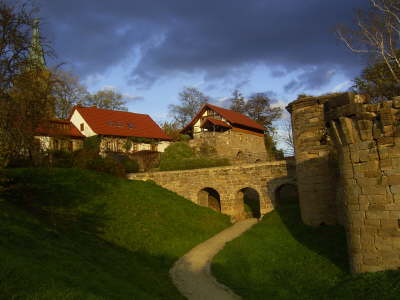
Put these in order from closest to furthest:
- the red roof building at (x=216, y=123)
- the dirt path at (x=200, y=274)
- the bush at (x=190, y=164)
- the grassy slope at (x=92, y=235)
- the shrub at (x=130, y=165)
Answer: the grassy slope at (x=92, y=235), the dirt path at (x=200, y=274), the bush at (x=190, y=164), the shrub at (x=130, y=165), the red roof building at (x=216, y=123)

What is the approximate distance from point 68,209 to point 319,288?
10862 millimetres

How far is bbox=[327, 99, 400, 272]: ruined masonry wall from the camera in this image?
795cm

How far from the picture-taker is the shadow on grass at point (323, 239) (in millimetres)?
10961

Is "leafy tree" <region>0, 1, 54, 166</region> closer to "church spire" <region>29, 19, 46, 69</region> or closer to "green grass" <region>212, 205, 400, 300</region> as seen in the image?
"church spire" <region>29, 19, 46, 69</region>

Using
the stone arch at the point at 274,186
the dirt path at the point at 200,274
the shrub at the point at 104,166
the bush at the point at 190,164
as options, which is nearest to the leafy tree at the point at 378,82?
the stone arch at the point at 274,186

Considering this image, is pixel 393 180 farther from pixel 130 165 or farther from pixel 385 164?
pixel 130 165

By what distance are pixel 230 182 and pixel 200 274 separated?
1119cm

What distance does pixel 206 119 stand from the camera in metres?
35.8

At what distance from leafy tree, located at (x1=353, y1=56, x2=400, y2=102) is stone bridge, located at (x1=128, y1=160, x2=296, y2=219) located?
28.4ft

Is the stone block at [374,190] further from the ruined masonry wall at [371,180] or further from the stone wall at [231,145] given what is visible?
the stone wall at [231,145]

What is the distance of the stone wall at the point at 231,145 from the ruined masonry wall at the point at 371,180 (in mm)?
24803

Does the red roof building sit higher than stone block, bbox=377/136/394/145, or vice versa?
the red roof building

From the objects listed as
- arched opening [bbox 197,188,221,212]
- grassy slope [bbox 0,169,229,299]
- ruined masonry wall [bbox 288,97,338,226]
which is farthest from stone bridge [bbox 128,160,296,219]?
ruined masonry wall [bbox 288,97,338,226]

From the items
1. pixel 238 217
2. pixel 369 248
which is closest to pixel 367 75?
pixel 238 217
